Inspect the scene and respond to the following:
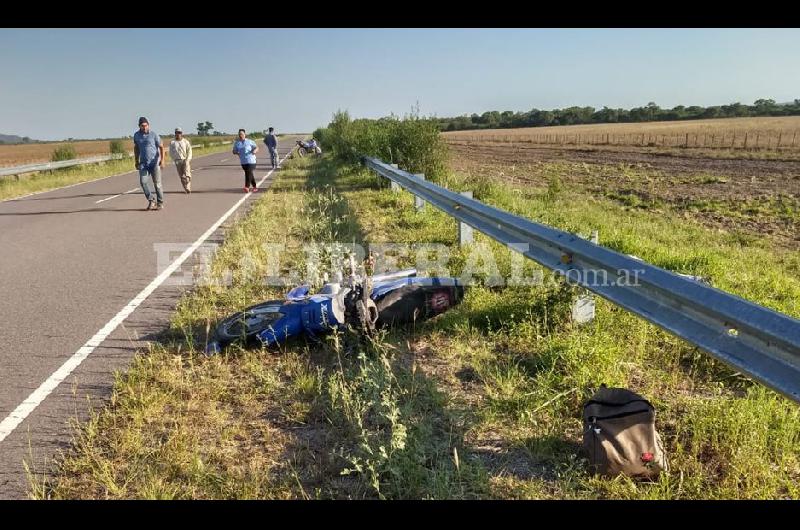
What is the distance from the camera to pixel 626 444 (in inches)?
95.4

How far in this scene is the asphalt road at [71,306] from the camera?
318cm

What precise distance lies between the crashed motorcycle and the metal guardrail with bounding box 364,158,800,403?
0.87m

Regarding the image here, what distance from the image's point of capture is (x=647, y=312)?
2807 mm

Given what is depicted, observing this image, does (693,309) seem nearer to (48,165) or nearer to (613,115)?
(48,165)

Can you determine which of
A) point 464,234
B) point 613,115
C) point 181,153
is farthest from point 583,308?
point 613,115

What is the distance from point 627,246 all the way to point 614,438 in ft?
16.1

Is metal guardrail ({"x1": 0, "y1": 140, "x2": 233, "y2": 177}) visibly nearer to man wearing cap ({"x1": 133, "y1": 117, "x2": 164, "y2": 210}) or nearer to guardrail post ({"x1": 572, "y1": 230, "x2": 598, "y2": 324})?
man wearing cap ({"x1": 133, "y1": 117, "x2": 164, "y2": 210})

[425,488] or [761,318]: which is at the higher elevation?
[761,318]

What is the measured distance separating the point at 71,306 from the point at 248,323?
2.30 m

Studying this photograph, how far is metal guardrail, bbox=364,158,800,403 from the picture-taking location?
6.50ft

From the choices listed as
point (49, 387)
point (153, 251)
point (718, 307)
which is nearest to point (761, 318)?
point (718, 307)

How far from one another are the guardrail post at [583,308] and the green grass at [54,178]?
1735cm

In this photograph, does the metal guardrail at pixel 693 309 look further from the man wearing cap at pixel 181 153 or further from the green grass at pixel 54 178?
the green grass at pixel 54 178

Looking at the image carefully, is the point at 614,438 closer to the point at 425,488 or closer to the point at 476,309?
the point at 425,488
